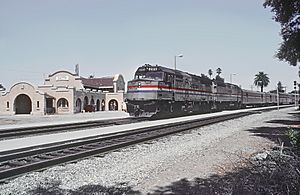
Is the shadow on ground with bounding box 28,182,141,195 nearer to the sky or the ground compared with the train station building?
nearer to the ground

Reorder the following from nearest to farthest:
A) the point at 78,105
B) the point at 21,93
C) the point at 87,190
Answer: the point at 87,190 < the point at 21,93 < the point at 78,105

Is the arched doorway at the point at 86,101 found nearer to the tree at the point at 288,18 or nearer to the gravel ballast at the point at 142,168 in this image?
the tree at the point at 288,18

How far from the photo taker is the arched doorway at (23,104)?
53.2 meters

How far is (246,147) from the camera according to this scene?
1197cm

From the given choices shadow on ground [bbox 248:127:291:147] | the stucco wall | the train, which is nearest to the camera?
shadow on ground [bbox 248:127:291:147]

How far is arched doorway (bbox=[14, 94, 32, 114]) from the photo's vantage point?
174ft

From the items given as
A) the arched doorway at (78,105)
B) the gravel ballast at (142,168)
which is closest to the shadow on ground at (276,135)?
the gravel ballast at (142,168)

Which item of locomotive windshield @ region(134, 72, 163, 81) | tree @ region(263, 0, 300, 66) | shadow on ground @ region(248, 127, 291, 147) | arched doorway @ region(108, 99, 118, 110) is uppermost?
tree @ region(263, 0, 300, 66)

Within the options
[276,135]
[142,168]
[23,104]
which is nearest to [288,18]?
[276,135]

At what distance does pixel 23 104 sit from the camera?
5409cm

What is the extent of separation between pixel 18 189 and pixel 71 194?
1267mm

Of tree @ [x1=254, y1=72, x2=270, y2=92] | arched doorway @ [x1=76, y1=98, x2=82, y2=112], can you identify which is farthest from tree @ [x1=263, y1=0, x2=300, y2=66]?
tree @ [x1=254, y1=72, x2=270, y2=92]

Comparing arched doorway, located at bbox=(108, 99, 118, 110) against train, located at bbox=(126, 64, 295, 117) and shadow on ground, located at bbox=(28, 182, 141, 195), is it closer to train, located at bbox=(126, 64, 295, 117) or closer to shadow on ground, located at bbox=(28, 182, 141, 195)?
train, located at bbox=(126, 64, 295, 117)

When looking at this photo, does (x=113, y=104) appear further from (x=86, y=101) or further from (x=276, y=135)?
(x=276, y=135)
